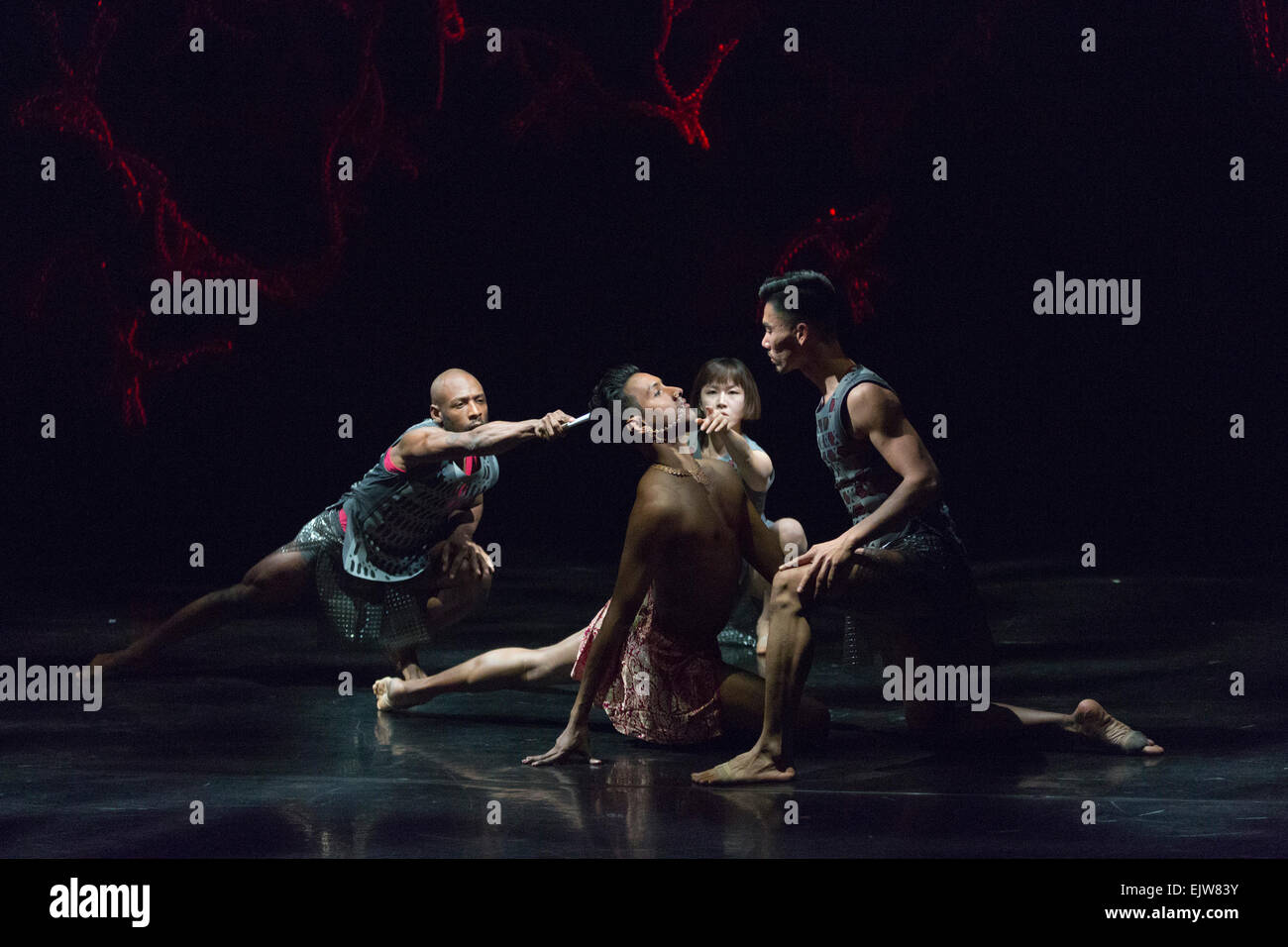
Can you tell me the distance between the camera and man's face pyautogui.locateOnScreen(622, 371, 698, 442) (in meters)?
4.49

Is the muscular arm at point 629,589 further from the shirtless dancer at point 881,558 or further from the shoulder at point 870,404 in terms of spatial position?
the shoulder at point 870,404

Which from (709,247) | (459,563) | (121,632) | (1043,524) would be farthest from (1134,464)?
(121,632)

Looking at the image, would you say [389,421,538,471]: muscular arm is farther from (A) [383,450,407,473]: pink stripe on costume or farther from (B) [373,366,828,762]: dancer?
(B) [373,366,828,762]: dancer

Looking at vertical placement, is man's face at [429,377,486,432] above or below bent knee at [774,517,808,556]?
above

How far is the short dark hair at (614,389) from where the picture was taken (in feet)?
14.8

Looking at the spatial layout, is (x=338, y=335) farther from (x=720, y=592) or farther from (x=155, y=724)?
(x=720, y=592)

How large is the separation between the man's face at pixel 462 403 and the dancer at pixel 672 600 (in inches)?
36.3

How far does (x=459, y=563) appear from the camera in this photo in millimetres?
5613

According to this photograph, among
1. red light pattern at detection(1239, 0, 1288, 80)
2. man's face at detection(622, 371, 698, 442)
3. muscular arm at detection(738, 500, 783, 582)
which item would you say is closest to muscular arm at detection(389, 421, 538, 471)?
man's face at detection(622, 371, 698, 442)

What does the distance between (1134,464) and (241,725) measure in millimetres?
6434

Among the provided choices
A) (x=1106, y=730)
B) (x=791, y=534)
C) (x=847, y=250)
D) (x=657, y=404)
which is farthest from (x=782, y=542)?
(x=847, y=250)

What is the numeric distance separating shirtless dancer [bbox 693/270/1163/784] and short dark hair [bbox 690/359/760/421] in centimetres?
124

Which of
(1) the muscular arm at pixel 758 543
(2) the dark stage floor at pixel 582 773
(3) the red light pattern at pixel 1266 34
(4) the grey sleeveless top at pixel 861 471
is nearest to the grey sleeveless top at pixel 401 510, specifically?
(2) the dark stage floor at pixel 582 773

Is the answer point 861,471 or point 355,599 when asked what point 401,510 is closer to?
point 355,599
